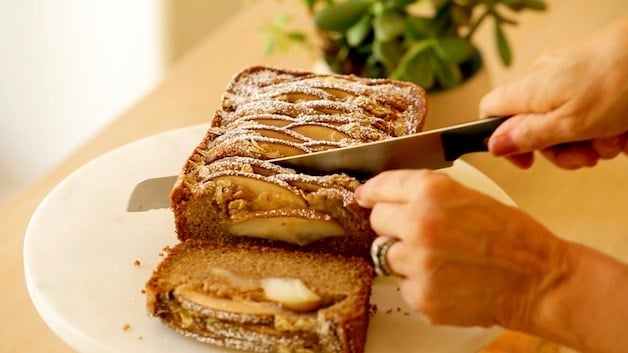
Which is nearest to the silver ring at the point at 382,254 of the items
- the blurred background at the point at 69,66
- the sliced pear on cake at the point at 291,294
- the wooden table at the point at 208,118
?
the sliced pear on cake at the point at 291,294

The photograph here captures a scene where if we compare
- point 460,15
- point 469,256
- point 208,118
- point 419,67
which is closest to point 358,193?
point 469,256

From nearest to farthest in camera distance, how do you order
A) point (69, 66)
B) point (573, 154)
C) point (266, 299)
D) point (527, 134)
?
point (266, 299)
point (527, 134)
point (573, 154)
point (69, 66)

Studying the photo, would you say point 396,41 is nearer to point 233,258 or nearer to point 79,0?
point 233,258

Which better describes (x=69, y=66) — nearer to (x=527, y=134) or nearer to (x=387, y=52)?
(x=387, y=52)

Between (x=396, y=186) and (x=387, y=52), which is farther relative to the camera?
(x=387, y=52)

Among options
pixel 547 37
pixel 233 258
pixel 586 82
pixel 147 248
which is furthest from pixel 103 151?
pixel 547 37

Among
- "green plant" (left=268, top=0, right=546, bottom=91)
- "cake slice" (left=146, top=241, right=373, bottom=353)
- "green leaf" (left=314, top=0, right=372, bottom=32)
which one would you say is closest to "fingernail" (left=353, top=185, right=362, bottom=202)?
"cake slice" (left=146, top=241, right=373, bottom=353)
